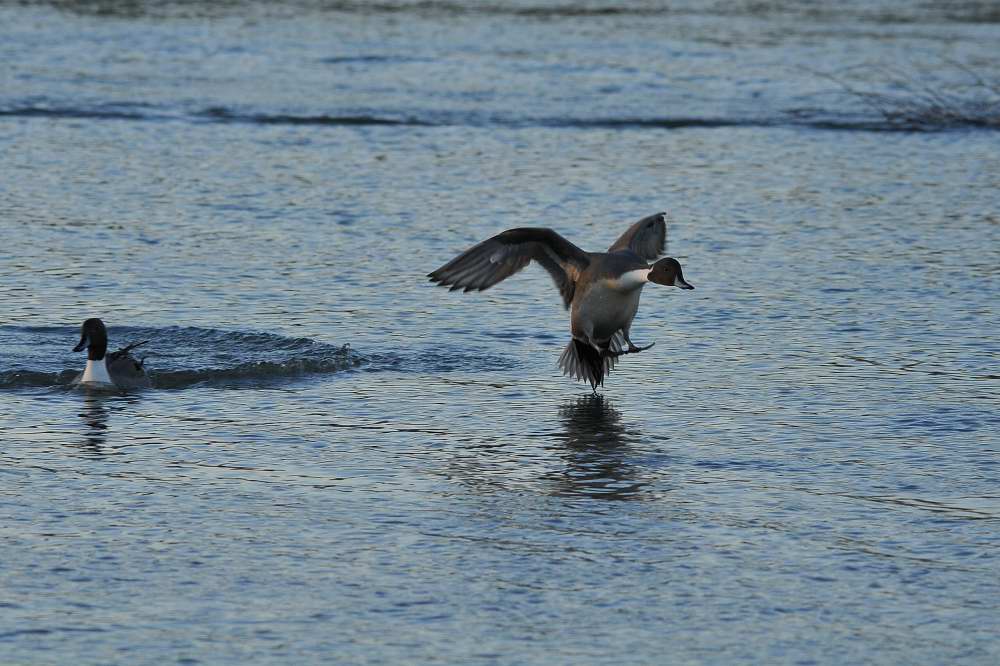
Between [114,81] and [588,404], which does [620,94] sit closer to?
[114,81]

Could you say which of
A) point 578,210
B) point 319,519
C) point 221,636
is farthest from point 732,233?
point 221,636

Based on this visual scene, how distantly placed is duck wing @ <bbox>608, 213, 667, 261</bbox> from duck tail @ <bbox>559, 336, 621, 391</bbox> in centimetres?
84

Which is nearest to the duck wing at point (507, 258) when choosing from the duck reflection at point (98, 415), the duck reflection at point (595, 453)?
the duck reflection at point (595, 453)

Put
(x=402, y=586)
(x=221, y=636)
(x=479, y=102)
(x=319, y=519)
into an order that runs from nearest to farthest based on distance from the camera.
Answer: (x=221, y=636), (x=402, y=586), (x=319, y=519), (x=479, y=102)

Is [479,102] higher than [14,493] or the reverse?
higher

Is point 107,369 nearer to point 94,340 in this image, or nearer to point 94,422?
point 94,340

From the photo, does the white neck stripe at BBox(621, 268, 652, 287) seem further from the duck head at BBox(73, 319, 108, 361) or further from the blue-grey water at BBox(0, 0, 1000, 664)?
the duck head at BBox(73, 319, 108, 361)

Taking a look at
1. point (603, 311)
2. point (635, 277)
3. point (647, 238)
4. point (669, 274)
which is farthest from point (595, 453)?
point (647, 238)

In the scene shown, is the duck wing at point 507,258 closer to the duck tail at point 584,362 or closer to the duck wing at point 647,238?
the duck tail at point 584,362

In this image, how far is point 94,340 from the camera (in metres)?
9.42

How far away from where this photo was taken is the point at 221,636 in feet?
18.9

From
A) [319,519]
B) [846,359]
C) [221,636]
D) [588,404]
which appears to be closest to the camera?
[221,636]

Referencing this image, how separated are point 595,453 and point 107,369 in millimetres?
2644

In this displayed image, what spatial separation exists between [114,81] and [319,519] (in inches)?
593
